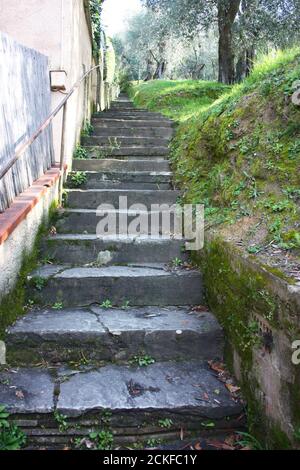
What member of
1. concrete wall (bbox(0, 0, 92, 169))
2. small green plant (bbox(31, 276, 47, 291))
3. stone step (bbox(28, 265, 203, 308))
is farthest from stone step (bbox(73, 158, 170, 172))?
small green plant (bbox(31, 276, 47, 291))

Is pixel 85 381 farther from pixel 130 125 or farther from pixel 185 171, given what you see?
pixel 130 125

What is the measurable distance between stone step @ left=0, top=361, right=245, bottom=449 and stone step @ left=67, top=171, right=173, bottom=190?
266 cm

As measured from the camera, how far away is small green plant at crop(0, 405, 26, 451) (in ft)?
6.75

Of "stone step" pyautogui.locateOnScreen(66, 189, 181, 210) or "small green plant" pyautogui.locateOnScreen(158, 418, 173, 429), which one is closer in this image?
"small green plant" pyautogui.locateOnScreen(158, 418, 173, 429)

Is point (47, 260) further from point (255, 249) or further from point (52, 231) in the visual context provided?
point (255, 249)

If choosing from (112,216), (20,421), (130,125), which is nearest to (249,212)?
(112,216)

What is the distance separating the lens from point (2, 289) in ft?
8.86

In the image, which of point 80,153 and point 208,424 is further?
point 80,153

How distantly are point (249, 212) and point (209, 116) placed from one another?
6.27ft

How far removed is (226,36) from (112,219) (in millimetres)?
8995

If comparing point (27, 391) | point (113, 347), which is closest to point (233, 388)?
point (113, 347)

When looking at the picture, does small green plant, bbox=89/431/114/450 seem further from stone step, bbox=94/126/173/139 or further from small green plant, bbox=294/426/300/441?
stone step, bbox=94/126/173/139

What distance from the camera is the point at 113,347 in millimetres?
2697
